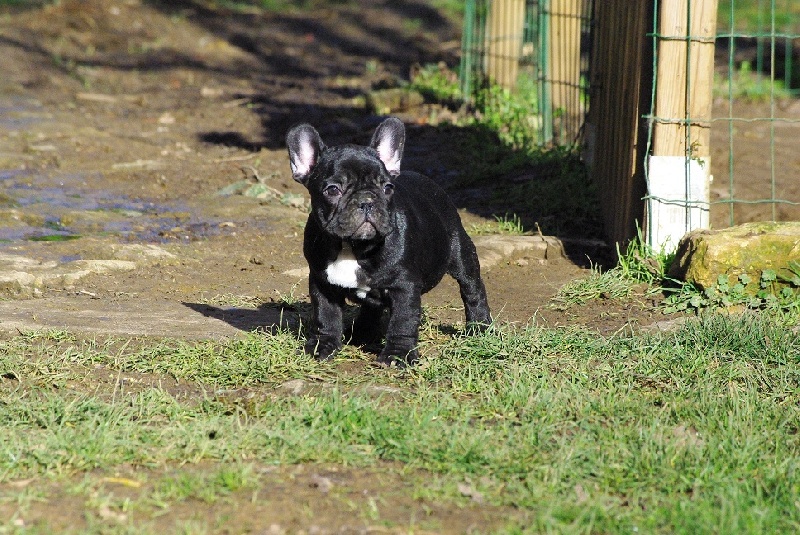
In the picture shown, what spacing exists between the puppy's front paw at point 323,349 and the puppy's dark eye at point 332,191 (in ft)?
2.49

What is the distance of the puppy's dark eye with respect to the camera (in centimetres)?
530

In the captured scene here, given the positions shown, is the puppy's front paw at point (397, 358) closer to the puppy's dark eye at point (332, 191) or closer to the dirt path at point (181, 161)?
the puppy's dark eye at point (332, 191)

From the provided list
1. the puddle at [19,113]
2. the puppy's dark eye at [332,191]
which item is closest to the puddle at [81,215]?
the puddle at [19,113]

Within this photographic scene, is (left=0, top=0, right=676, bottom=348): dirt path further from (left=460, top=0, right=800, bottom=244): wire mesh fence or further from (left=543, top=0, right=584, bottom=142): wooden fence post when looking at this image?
(left=543, top=0, right=584, bottom=142): wooden fence post

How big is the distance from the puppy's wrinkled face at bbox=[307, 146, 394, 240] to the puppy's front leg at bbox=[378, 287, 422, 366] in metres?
0.36

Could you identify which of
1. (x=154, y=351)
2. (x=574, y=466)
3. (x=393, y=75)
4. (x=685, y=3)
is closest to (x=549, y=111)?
(x=685, y=3)

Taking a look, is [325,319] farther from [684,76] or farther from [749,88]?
[749,88]

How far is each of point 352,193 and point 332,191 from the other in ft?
0.37

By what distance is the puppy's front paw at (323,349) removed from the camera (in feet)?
18.3

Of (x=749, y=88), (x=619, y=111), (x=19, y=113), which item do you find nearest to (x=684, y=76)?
(x=619, y=111)

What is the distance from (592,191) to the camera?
914 centimetres

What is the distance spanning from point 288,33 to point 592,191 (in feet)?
39.0

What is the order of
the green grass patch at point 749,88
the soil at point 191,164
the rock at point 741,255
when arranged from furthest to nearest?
the green grass patch at point 749,88 < the soil at point 191,164 < the rock at point 741,255

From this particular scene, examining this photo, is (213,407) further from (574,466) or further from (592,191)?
(592,191)
